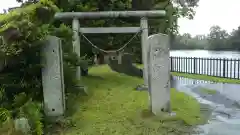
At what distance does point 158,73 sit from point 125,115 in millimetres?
1185

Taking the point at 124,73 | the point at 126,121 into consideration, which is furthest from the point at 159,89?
the point at 124,73

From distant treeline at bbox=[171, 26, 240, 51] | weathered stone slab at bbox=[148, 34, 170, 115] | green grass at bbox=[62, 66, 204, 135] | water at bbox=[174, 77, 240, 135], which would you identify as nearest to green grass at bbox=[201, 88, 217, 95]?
water at bbox=[174, 77, 240, 135]

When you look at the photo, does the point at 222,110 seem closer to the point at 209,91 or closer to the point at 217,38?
the point at 209,91

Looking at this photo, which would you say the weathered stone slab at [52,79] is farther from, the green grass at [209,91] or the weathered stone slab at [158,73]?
the green grass at [209,91]

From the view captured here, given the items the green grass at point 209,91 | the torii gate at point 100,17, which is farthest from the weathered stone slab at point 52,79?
the green grass at point 209,91

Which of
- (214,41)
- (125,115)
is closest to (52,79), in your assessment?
(125,115)

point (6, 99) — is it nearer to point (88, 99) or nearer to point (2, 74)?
point (2, 74)

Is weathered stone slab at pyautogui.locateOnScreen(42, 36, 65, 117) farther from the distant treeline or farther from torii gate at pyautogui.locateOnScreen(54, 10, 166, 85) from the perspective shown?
the distant treeline

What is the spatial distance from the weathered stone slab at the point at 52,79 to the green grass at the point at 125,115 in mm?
492

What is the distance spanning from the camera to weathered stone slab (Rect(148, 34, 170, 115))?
5277mm

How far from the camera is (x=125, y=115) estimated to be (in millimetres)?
5504

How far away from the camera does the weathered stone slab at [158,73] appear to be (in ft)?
17.3

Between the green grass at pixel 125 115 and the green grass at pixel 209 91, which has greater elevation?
the green grass at pixel 125 115

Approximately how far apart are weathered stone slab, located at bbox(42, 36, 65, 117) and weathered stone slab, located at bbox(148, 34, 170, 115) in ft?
6.27
